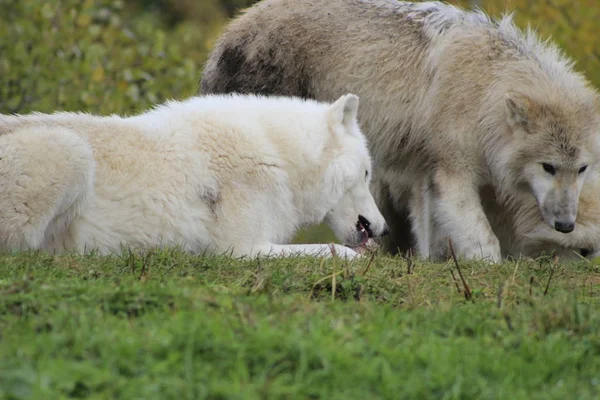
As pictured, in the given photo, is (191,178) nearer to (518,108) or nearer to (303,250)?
(303,250)

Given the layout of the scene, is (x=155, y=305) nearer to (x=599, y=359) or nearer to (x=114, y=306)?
(x=114, y=306)

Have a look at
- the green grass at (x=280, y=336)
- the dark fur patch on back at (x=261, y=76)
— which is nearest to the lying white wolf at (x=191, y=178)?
the green grass at (x=280, y=336)

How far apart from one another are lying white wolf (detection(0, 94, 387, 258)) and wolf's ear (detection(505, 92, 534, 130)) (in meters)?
1.35

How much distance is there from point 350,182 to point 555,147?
70.7 inches

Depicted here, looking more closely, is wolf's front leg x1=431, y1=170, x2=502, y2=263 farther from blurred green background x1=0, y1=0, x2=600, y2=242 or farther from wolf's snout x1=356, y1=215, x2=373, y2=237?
blurred green background x1=0, y1=0, x2=600, y2=242

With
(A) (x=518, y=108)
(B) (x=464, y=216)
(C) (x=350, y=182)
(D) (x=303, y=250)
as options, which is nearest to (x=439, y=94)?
(A) (x=518, y=108)

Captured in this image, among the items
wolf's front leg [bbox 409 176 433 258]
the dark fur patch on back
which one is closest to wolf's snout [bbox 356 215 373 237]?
wolf's front leg [bbox 409 176 433 258]

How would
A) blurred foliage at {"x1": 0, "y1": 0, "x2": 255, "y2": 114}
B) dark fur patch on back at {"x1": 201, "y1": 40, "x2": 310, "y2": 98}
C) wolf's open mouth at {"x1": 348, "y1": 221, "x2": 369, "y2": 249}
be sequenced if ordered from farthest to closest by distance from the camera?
blurred foliage at {"x1": 0, "y1": 0, "x2": 255, "y2": 114} < dark fur patch on back at {"x1": 201, "y1": 40, "x2": 310, "y2": 98} < wolf's open mouth at {"x1": 348, "y1": 221, "x2": 369, "y2": 249}

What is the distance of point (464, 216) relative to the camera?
24.8 feet

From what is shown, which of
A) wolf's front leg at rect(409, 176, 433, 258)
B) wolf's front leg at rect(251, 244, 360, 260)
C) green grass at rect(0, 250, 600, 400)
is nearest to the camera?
green grass at rect(0, 250, 600, 400)

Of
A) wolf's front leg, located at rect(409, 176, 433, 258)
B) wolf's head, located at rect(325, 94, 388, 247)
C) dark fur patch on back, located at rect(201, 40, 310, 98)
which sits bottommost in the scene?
wolf's front leg, located at rect(409, 176, 433, 258)

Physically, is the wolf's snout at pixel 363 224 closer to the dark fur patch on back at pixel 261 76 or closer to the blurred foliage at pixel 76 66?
the dark fur patch on back at pixel 261 76

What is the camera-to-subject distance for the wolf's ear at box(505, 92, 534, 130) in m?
7.34

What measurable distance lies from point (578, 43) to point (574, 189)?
276 inches
